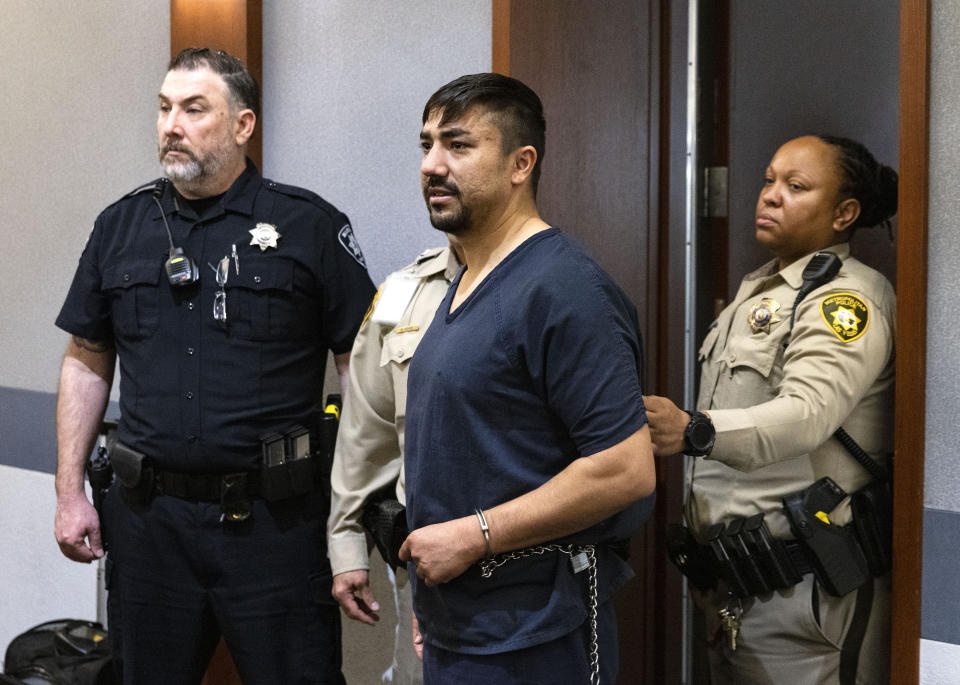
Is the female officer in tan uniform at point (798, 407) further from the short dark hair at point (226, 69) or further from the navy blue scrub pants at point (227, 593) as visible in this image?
the short dark hair at point (226, 69)

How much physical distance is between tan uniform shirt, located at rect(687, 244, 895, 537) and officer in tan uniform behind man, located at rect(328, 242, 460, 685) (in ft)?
1.99

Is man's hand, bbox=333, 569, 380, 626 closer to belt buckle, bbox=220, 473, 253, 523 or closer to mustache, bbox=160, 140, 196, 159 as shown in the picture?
belt buckle, bbox=220, 473, 253, 523

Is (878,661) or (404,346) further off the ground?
(404,346)

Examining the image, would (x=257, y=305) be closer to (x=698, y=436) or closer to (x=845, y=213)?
(x=698, y=436)

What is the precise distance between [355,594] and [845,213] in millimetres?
1276

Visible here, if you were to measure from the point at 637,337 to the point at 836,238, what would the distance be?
893 mm

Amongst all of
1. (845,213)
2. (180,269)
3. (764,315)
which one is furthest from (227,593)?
(845,213)

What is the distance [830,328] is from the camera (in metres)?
1.93

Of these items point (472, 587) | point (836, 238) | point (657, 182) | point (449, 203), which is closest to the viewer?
point (472, 587)

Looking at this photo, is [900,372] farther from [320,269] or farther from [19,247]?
[19,247]

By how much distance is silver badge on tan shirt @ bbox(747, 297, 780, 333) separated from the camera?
207cm

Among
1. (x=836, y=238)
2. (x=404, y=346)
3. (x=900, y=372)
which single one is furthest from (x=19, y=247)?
(x=900, y=372)

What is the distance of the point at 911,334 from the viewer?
177 cm

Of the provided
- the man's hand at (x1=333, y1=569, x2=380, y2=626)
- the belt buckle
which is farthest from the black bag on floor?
the man's hand at (x1=333, y1=569, x2=380, y2=626)
